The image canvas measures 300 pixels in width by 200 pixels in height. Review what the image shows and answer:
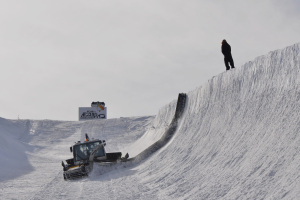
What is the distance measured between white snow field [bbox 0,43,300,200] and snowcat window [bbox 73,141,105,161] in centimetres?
180

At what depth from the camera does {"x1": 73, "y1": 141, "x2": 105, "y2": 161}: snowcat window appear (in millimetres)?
19594

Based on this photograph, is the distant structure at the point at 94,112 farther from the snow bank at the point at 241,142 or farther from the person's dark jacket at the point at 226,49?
the person's dark jacket at the point at 226,49

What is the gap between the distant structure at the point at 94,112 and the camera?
64000 mm

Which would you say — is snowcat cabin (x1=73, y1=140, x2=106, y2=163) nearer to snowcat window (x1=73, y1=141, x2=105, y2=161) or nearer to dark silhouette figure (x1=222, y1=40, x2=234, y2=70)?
snowcat window (x1=73, y1=141, x2=105, y2=161)

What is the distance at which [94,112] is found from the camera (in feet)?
213

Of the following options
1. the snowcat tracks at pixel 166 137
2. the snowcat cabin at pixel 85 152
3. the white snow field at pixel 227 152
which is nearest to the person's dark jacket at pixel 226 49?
the white snow field at pixel 227 152

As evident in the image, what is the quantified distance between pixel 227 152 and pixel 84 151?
882cm

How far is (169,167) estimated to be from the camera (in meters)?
15.3

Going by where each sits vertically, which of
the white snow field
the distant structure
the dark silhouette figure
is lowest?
the white snow field

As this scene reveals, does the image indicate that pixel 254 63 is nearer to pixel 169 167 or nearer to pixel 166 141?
pixel 169 167

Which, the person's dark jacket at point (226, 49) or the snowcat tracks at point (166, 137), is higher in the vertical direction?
the person's dark jacket at point (226, 49)

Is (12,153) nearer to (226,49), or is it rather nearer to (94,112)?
(226,49)

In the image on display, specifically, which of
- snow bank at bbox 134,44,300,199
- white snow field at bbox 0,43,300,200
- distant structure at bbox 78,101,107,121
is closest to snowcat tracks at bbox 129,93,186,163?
white snow field at bbox 0,43,300,200

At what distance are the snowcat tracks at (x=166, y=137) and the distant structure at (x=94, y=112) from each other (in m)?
40.9
